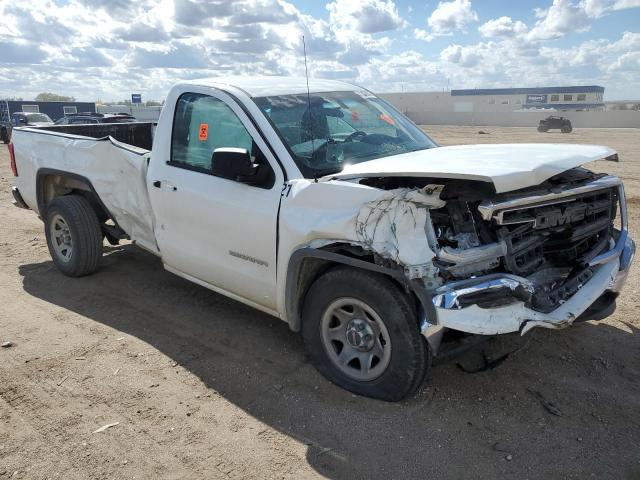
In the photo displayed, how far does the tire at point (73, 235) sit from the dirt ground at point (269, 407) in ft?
3.02

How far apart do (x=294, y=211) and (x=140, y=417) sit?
160 centimetres

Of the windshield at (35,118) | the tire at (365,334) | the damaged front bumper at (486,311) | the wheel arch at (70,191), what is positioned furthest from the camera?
the windshield at (35,118)

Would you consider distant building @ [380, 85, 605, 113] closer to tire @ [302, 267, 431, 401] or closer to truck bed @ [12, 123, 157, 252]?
truck bed @ [12, 123, 157, 252]

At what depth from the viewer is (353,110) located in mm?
4520

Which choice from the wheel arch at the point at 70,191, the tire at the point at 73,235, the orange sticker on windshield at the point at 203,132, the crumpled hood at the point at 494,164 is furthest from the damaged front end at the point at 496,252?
the tire at the point at 73,235

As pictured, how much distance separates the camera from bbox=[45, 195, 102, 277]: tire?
18.7ft

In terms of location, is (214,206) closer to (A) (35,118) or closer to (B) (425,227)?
(B) (425,227)

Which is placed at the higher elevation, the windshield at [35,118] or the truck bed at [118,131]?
the truck bed at [118,131]

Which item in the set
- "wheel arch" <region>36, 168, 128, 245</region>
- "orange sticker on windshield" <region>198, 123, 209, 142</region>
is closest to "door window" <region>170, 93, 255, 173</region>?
"orange sticker on windshield" <region>198, 123, 209, 142</region>

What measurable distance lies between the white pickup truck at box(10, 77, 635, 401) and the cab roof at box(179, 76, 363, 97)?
27mm

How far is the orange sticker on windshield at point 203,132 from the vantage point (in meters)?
4.35

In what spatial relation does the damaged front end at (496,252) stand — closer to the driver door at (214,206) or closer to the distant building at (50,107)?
the driver door at (214,206)

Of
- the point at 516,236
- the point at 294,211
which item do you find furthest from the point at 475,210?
the point at 294,211

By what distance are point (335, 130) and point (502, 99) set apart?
87.3 m
